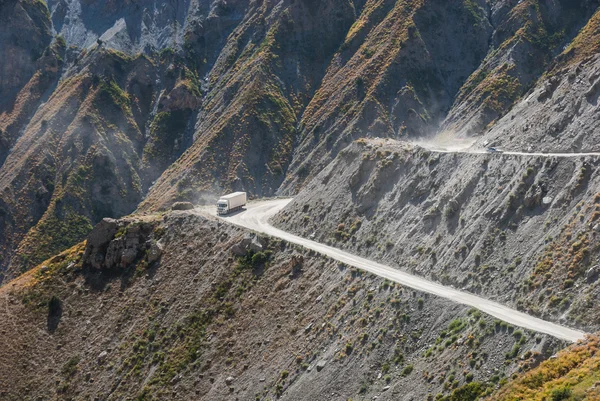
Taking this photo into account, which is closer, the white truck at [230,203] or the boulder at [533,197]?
the boulder at [533,197]

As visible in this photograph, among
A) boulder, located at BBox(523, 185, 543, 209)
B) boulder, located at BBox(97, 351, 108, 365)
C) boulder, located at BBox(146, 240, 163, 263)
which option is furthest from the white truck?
boulder, located at BBox(523, 185, 543, 209)

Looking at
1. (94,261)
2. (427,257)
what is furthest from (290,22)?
(427,257)

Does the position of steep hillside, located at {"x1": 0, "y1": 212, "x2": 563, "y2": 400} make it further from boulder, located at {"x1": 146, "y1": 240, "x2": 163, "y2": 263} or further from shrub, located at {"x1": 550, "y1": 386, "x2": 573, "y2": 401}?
shrub, located at {"x1": 550, "y1": 386, "x2": 573, "y2": 401}

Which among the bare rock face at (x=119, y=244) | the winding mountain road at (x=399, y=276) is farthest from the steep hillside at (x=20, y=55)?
the winding mountain road at (x=399, y=276)

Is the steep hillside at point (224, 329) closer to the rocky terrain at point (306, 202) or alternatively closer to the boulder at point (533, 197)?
the rocky terrain at point (306, 202)

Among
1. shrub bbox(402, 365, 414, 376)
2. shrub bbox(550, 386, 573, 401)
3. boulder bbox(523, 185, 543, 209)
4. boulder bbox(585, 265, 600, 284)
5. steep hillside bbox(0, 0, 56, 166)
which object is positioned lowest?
shrub bbox(402, 365, 414, 376)

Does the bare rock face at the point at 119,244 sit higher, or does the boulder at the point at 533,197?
the bare rock face at the point at 119,244

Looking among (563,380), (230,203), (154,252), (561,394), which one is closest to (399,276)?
(563,380)

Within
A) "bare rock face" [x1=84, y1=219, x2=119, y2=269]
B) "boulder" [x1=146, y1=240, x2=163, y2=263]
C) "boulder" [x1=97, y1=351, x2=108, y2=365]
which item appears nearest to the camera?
"boulder" [x1=97, y1=351, x2=108, y2=365]
